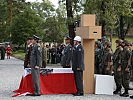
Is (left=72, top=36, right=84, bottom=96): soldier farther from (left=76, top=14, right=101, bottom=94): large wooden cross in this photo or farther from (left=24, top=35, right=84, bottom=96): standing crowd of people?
(left=76, top=14, right=101, bottom=94): large wooden cross

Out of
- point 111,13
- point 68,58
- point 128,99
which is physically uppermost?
point 111,13

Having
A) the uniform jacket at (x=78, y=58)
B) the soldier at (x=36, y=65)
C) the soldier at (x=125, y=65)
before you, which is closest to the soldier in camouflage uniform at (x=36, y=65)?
the soldier at (x=36, y=65)

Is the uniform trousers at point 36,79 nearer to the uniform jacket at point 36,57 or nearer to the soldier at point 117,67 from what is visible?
the uniform jacket at point 36,57

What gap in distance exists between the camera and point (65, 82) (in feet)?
43.0

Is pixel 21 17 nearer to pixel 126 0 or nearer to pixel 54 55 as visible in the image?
pixel 54 55

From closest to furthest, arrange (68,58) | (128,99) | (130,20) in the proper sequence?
(128,99) → (68,58) → (130,20)

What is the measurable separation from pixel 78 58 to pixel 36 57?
139cm

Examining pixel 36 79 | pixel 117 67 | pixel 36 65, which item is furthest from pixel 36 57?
pixel 117 67

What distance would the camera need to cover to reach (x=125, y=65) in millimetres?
12898

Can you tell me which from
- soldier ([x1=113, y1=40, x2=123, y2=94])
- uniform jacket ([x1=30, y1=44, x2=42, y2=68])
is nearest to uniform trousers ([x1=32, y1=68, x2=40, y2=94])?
uniform jacket ([x1=30, y1=44, x2=42, y2=68])

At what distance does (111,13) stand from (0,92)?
16193 mm

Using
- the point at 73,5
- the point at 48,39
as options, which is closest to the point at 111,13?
the point at 73,5

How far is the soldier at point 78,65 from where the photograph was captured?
12672 millimetres

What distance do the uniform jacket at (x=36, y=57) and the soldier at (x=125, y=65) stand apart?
2752mm
